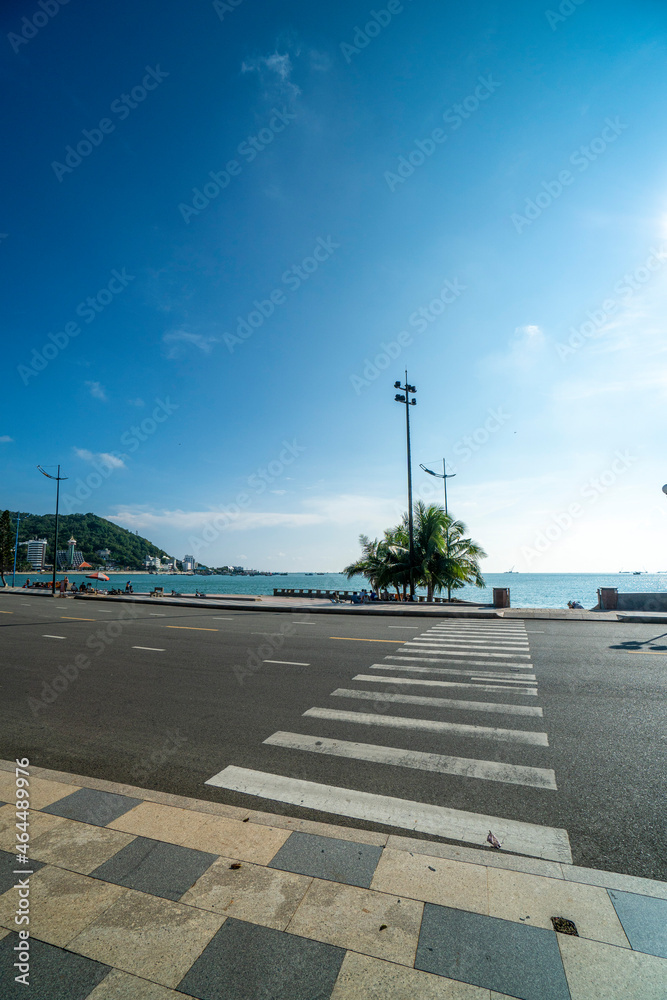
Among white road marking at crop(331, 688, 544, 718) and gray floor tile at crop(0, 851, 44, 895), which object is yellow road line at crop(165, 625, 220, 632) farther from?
gray floor tile at crop(0, 851, 44, 895)

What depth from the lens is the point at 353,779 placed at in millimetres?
4723

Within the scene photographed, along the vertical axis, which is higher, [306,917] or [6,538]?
[6,538]

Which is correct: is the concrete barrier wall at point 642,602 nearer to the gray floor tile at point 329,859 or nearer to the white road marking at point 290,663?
the white road marking at point 290,663

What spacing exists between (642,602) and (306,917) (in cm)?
2472

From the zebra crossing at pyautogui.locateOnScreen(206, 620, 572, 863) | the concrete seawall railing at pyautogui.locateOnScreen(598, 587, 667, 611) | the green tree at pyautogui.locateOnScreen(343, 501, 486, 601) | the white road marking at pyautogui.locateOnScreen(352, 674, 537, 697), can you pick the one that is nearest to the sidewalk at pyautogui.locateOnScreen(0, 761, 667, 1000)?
the zebra crossing at pyautogui.locateOnScreen(206, 620, 572, 863)

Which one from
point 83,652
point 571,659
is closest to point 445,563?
point 571,659

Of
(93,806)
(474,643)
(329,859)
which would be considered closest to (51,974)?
(329,859)

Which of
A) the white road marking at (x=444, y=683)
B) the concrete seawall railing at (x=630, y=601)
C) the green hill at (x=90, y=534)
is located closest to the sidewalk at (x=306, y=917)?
the white road marking at (x=444, y=683)

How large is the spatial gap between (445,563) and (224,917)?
28.9 m

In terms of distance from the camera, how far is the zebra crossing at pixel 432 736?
12.9ft

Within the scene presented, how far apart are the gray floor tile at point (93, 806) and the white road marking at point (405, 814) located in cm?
85

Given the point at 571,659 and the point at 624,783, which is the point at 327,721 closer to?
the point at 624,783

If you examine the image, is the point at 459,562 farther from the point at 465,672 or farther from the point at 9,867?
the point at 9,867

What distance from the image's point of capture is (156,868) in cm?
326
